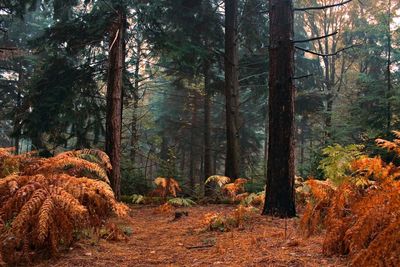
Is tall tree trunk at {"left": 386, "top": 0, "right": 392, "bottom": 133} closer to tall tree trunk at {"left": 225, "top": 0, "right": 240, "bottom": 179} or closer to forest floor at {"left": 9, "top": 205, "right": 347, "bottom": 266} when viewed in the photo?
tall tree trunk at {"left": 225, "top": 0, "right": 240, "bottom": 179}

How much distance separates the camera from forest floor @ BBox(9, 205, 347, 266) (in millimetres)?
3666

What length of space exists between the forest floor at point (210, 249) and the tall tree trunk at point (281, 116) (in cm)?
45

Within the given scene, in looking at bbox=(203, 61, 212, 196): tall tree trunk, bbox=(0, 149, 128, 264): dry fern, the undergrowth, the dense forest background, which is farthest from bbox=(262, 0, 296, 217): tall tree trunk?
bbox=(203, 61, 212, 196): tall tree trunk

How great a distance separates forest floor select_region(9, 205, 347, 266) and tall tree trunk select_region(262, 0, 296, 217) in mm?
454

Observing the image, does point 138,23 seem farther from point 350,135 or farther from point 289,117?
point 350,135

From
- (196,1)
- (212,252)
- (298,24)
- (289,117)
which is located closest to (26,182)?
(212,252)

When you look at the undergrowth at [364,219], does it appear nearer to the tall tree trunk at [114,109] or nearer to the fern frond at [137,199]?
the tall tree trunk at [114,109]

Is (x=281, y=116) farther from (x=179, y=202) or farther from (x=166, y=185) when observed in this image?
(x=166, y=185)

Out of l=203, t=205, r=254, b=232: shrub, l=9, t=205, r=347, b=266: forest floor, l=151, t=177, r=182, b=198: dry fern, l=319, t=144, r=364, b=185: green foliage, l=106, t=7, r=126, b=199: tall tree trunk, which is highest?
l=106, t=7, r=126, b=199: tall tree trunk

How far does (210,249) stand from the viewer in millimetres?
4367

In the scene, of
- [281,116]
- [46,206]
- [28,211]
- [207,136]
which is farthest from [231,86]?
[28,211]

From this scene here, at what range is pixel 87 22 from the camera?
970cm

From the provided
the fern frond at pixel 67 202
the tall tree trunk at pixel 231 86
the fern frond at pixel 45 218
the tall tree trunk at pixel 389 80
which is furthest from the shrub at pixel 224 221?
the tall tree trunk at pixel 389 80

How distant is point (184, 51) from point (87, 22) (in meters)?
2.83
